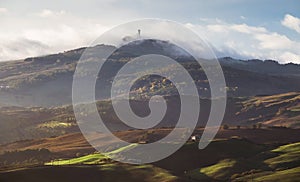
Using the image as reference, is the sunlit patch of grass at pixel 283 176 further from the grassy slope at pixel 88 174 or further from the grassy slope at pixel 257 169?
the grassy slope at pixel 88 174

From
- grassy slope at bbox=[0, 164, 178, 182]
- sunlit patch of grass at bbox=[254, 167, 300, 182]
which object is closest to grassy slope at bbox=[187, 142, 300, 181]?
sunlit patch of grass at bbox=[254, 167, 300, 182]

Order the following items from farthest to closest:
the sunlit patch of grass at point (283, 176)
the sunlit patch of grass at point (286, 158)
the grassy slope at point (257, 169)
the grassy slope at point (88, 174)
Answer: the sunlit patch of grass at point (286, 158), the grassy slope at point (257, 169), the grassy slope at point (88, 174), the sunlit patch of grass at point (283, 176)

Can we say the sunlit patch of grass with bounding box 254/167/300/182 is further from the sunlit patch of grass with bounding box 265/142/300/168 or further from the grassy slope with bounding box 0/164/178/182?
the grassy slope with bounding box 0/164/178/182

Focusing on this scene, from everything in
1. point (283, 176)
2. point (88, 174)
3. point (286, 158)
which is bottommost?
point (283, 176)

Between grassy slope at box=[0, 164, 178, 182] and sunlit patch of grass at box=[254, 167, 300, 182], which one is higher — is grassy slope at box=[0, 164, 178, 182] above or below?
above

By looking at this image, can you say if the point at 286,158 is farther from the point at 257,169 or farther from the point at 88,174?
the point at 88,174

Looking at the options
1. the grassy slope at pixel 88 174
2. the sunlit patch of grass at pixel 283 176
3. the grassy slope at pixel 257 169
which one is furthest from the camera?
the grassy slope at pixel 257 169

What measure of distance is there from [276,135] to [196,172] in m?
67.8

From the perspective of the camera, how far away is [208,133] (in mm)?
150125

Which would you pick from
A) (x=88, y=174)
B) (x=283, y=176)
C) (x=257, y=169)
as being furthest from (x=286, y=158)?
(x=88, y=174)

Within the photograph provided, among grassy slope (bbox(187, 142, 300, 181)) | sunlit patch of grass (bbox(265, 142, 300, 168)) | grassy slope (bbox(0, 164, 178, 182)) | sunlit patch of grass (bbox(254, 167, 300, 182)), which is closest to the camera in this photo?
sunlit patch of grass (bbox(254, 167, 300, 182))

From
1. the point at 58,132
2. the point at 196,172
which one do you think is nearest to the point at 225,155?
the point at 196,172

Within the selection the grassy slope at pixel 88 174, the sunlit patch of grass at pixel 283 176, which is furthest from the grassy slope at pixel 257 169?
the grassy slope at pixel 88 174

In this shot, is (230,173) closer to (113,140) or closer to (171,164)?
(171,164)
